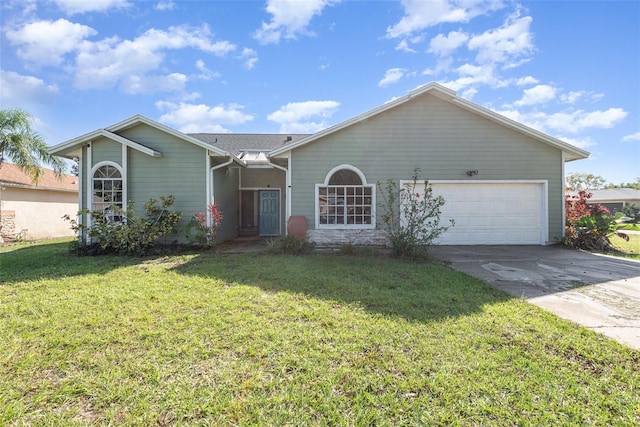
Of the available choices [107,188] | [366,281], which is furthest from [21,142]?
[366,281]

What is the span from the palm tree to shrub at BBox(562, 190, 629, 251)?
1909 centimetres

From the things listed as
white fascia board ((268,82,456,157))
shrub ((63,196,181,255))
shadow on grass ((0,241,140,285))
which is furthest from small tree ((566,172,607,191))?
shadow on grass ((0,241,140,285))

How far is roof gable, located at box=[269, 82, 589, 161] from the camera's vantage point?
8.72 m

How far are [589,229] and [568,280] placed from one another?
213 inches

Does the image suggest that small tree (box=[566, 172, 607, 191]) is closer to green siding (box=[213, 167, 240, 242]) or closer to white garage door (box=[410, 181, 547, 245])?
white garage door (box=[410, 181, 547, 245])

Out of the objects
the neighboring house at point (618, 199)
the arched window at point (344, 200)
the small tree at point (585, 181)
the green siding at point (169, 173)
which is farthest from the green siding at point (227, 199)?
the small tree at point (585, 181)

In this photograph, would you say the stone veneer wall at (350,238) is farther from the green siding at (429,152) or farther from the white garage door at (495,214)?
the white garage door at (495,214)

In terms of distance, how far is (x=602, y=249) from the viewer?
864cm

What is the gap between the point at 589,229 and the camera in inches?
350

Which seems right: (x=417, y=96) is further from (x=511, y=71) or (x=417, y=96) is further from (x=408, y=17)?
(x=511, y=71)

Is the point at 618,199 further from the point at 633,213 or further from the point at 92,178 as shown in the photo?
the point at 92,178

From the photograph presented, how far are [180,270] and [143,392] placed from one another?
4290 millimetres

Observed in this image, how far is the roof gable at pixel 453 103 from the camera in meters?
8.72

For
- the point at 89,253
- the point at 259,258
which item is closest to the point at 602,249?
the point at 259,258
